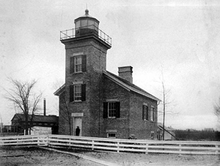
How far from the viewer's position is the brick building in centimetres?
2003

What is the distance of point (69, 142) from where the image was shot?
16609 millimetres

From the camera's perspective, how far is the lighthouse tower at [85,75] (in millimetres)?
19938

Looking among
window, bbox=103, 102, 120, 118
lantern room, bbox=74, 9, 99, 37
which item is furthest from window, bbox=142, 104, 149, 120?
lantern room, bbox=74, 9, 99, 37

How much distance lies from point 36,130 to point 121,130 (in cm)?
1354

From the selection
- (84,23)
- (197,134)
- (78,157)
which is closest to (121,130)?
(78,157)

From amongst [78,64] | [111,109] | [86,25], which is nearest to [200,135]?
[111,109]

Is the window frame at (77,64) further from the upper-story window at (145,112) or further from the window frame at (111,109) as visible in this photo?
the upper-story window at (145,112)

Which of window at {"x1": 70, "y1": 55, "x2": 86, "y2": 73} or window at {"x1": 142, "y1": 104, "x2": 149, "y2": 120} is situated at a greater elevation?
window at {"x1": 70, "y1": 55, "x2": 86, "y2": 73}

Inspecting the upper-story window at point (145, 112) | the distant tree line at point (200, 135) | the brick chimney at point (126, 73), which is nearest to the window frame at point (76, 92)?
the upper-story window at point (145, 112)

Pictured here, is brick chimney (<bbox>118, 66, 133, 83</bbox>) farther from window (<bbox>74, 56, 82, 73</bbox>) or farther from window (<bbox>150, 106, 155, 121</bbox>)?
window (<bbox>74, 56, 82, 73</bbox>)

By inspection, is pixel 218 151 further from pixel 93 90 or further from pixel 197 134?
pixel 197 134

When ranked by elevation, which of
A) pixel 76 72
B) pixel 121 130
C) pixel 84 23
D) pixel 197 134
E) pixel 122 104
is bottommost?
pixel 197 134

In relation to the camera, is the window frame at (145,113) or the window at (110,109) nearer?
the window at (110,109)

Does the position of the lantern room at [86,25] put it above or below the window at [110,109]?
above
